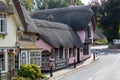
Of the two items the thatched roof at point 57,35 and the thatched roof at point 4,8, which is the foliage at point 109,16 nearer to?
the thatched roof at point 57,35

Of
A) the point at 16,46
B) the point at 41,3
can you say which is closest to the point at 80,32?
the point at 16,46

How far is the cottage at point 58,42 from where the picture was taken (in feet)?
130

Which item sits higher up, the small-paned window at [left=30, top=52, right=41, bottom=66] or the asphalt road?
the small-paned window at [left=30, top=52, right=41, bottom=66]

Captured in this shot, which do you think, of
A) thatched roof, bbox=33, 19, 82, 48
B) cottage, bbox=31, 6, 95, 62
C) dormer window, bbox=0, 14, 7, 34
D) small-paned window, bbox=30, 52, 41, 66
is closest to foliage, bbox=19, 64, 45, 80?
dormer window, bbox=0, 14, 7, 34

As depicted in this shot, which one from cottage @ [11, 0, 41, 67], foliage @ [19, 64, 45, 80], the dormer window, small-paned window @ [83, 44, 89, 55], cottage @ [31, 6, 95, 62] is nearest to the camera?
foliage @ [19, 64, 45, 80]

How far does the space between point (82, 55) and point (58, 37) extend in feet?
38.2

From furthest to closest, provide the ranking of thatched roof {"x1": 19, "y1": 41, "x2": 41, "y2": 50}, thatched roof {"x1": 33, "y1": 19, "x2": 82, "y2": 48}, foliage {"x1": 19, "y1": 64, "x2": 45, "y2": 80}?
thatched roof {"x1": 33, "y1": 19, "x2": 82, "y2": 48} → thatched roof {"x1": 19, "y1": 41, "x2": 41, "y2": 50} → foliage {"x1": 19, "y1": 64, "x2": 45, "y2": 80}

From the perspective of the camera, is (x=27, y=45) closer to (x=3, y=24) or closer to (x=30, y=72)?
(x=3, y=24)

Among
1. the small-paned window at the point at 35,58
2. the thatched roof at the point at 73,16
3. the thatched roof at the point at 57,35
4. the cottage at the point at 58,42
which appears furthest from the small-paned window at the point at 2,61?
the thatched roof at the point at 73,16

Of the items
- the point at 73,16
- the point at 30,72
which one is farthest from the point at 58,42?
the point at 30,72

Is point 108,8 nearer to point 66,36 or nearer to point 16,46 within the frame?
point 66,36

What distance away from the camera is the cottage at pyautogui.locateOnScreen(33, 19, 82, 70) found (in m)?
39.7

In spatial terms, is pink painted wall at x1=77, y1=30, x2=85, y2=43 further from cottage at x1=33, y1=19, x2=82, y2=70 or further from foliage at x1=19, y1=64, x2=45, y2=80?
foliage at x1=19, y1=64, x2=45, y2=80

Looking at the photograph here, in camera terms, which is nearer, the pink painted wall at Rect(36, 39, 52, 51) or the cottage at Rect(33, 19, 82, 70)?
the pink painted wall at Rect(36, 39, 52, 51)
